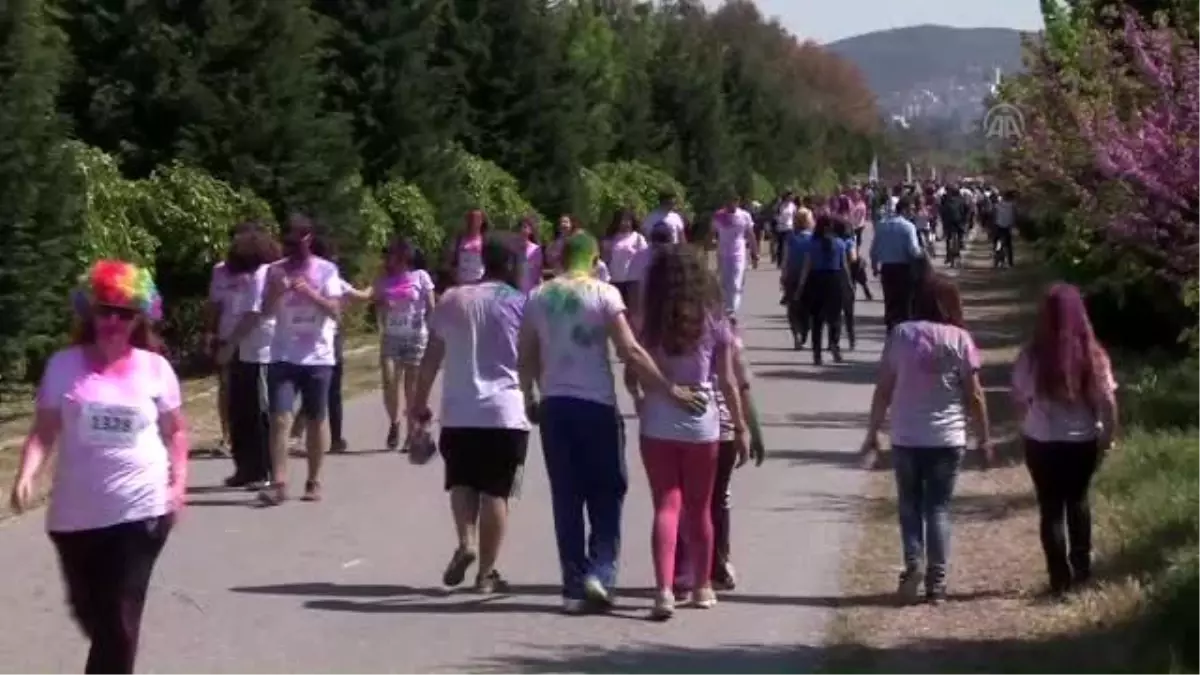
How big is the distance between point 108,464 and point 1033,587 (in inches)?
226

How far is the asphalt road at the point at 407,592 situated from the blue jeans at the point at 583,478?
0.26 m

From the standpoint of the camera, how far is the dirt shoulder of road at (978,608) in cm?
1012

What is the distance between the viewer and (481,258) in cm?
1224

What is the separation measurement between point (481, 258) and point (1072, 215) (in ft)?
31.1

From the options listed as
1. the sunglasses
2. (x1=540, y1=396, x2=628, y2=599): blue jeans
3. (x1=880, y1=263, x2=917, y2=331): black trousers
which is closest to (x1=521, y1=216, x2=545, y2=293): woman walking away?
(x1=880, y1=263, x2=917, y2=331): black trousers

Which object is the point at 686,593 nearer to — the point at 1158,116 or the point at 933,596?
the point at 933,596

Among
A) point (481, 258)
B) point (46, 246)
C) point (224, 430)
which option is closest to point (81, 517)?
point (481, 258)

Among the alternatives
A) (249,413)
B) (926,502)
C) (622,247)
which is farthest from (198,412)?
(926,502)

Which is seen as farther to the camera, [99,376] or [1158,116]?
[1158,116]

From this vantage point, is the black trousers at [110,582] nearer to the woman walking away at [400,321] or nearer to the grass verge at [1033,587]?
the grass verge at [1033,587]

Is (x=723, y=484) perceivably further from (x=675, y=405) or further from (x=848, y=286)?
(x=848, y=286)

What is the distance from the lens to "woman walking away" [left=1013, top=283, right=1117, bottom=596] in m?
11.4

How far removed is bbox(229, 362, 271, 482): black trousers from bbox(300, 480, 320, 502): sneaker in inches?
13.9

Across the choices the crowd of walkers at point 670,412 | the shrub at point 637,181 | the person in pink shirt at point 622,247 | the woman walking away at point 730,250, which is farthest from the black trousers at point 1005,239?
the crowd of walkers at point 670,412
